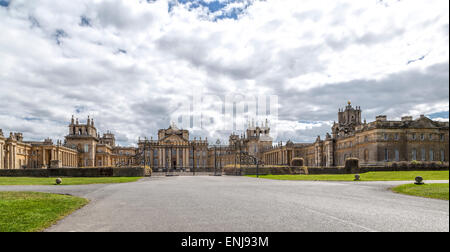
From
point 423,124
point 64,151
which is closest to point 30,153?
point 64,151

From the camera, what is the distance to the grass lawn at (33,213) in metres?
9.94

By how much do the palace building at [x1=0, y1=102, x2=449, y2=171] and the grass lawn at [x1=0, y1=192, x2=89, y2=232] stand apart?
1532 inches

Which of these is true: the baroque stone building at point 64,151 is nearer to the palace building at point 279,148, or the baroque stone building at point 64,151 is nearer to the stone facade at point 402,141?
the palace building at point 279,148

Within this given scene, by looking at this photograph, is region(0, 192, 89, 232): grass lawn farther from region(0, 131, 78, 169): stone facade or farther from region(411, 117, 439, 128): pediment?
region(411, 117, 439, 128): pediment

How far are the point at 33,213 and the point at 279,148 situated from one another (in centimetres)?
10368

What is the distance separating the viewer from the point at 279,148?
370 ft

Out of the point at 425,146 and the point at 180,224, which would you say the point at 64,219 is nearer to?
the point at 180,224

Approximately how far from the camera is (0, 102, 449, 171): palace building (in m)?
73.6

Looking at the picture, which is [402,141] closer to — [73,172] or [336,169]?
[336,169]

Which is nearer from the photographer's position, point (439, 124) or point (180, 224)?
point (180, 224)
